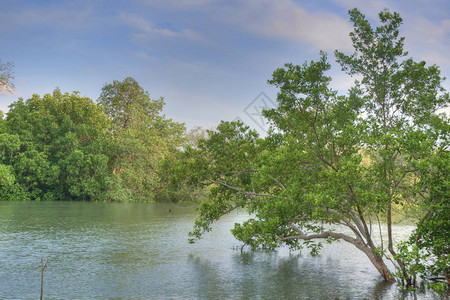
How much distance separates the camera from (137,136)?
5609 cm

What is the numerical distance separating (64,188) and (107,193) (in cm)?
636

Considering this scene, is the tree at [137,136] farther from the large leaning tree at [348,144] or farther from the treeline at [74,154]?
the large leaning tree at [348,144]

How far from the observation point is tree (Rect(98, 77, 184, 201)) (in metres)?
54.2

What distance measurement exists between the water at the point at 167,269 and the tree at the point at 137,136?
29986mm

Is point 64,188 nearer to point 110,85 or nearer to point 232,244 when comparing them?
point 110,85

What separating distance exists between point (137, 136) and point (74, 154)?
946 centimetres

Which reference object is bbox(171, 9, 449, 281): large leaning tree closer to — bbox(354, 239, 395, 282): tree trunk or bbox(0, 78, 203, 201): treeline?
bbox(354, 239, 395, 282): tree trunk

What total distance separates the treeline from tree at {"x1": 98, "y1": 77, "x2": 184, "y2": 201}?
5.5 inches

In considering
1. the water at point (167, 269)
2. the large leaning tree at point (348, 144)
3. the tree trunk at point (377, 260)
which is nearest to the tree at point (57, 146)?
the water at point (167, 269)

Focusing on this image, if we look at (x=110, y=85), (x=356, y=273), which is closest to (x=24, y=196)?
(x=110, y=85)

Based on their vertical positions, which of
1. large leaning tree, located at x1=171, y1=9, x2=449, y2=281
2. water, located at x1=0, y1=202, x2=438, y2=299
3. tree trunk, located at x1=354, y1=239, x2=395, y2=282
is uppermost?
large leaning tree, located at x1=171, y1=9, x2=449, y2=281

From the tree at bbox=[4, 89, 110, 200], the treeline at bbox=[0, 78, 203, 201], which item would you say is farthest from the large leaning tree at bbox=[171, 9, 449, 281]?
the tree at bbox=[4, 89, 110, 200]

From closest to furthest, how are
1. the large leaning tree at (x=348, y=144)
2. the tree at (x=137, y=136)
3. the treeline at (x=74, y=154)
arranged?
the large leaning tree at (x=348, y=144)
the treeline at (x=74, y=154)
the tree at (x=137, y=136)

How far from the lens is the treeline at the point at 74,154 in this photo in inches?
1930
